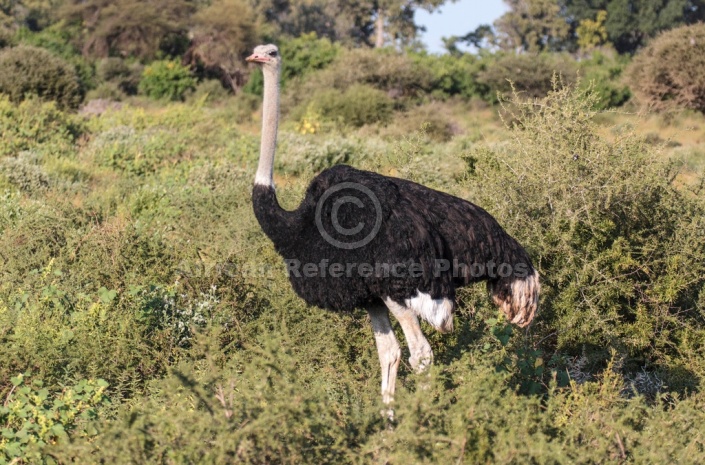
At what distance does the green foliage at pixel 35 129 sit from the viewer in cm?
1065

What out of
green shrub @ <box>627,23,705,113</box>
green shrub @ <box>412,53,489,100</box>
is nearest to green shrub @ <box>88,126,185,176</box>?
green shrub @ <box>627,23,705,113</box>

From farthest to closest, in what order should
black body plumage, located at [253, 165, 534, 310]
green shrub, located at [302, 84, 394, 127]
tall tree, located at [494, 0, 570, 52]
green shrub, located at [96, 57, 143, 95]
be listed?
tall tree, located at [494, 0, 570, 52] < green shrub, located at [96, 57, 143, 95] < green shrub, located at [302, 84, 394, 127] < black body plumage, located at [253, 165, 534, 310]

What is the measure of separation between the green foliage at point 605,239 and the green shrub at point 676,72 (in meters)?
11.6

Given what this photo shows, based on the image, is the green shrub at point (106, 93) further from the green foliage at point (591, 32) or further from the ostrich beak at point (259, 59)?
the green foliage at point (591, 32)

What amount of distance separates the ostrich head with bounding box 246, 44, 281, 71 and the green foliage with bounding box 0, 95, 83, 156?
617 centimetres

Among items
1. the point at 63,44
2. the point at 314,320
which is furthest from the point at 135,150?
the point at 63,44

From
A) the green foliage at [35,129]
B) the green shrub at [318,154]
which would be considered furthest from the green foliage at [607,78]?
the green foliage at [35,129]

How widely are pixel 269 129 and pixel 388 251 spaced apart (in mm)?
858

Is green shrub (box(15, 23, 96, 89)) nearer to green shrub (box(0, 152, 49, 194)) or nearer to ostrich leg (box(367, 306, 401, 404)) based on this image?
green shrub (box(0, 152, 49, 194))

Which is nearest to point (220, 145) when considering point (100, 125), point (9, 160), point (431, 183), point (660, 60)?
point (100, 125)

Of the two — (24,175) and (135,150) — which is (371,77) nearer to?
(135,150)

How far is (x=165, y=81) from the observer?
73.0 ft

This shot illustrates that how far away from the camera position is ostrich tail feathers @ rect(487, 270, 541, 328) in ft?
14.9

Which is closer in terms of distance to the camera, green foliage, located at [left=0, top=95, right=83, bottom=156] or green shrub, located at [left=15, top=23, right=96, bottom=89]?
green foliage, located at [left=0, top=95, right=83, bottom=156]
